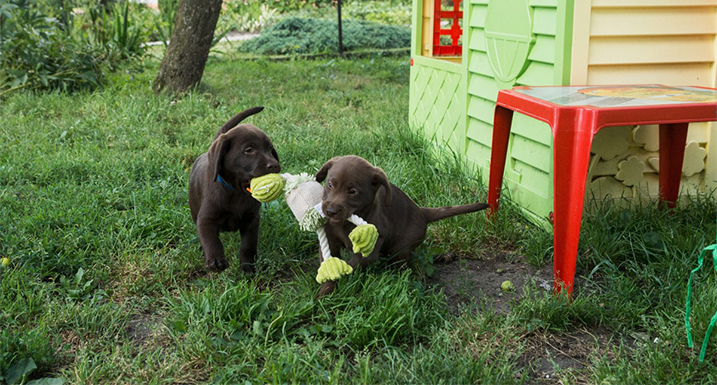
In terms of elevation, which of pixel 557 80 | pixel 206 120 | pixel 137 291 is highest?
pixel 557 80

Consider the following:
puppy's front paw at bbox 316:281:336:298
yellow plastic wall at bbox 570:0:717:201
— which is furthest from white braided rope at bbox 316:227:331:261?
yellow plastic wall at bbox 570:0:717:201

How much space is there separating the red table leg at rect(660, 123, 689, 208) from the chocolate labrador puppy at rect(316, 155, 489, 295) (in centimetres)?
127

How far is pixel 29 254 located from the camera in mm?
3510

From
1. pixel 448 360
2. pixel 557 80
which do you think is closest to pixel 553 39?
pixel 557 80

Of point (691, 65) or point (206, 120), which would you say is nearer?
point (691, 65)

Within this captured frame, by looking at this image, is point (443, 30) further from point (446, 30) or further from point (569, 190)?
point (569, 190)

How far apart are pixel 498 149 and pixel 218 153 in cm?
162

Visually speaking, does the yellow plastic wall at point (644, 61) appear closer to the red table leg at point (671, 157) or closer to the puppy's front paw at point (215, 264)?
the red table leg at point (671, 157)

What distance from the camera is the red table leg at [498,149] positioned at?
3826 mm

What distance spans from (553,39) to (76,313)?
2863 millimetres

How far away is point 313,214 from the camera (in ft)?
10.1

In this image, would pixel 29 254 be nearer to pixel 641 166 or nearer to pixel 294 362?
pixel 294 362

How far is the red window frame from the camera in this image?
20.4 feet

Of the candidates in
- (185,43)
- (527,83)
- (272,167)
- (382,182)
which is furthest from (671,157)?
(185,43)
